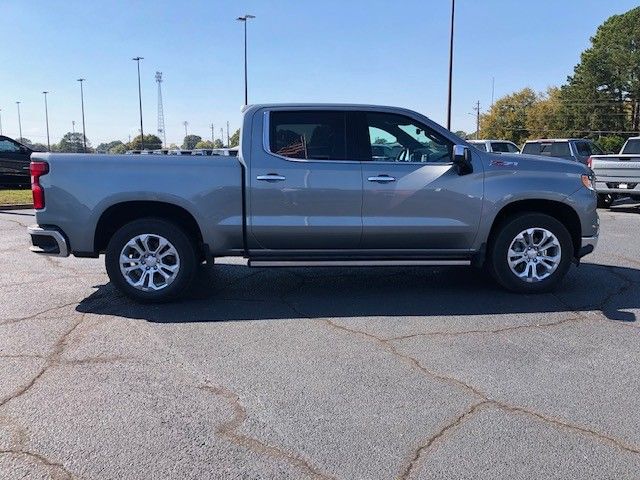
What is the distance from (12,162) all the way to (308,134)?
643 inches

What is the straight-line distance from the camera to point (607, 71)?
68.1m

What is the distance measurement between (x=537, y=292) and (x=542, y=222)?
75 cm

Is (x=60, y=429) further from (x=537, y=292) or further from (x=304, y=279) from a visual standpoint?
(x=537, y=292)

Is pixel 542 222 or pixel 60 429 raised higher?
pixel 542 222

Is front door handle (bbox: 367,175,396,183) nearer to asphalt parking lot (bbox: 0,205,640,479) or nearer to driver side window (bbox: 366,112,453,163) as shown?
driver side window (bbox: 366,112,453,163)

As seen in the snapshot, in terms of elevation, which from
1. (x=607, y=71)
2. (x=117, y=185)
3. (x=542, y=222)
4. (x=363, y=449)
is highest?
(x=607, y=71)

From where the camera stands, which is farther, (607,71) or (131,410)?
(607,71)

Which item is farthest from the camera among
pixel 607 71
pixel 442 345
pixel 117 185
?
pixel 607 71

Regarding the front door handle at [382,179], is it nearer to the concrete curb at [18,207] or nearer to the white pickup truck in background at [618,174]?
the white pickup truck in background at [618,174]

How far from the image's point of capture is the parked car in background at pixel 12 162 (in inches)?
730

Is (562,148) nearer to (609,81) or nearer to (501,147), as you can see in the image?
(501,147)

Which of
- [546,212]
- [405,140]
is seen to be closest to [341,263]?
[405,140]

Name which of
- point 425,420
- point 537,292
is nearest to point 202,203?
point 425,420

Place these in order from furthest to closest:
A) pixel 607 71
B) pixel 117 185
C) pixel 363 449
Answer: pixel 607 71
pixel 117 185
pixel 363 449
